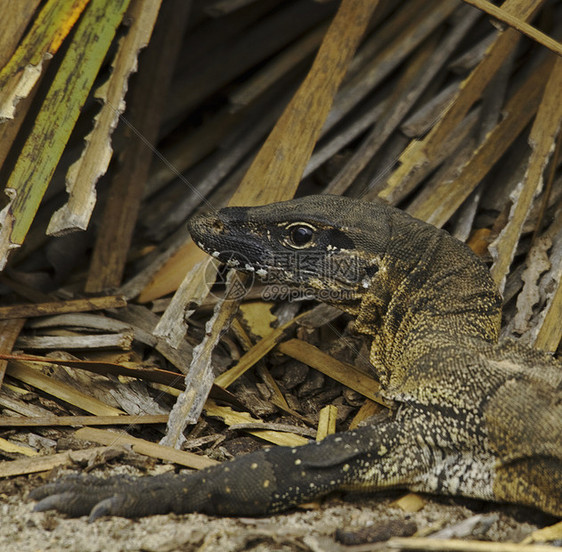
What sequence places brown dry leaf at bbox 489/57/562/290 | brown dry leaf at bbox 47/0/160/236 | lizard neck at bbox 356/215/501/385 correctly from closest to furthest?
brown dry leaf at bbox 47/0/160/236 < lizard neck at bbox 356/215/501/385 < brown dry leaf at bbox 489/57/562/290

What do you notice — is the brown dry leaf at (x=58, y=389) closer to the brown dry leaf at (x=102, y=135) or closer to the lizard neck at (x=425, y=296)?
the brown dry leaf at (x=102, y=135)

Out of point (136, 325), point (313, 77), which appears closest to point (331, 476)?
point (136, 325)

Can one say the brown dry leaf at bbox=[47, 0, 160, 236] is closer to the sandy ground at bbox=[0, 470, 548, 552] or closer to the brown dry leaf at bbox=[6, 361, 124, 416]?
the brown dry leaf at bbox=[6, 361, 124, 416]

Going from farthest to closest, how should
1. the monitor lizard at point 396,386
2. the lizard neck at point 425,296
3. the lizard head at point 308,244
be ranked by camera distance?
1. the lizard head at point 308,244
2. the lizard neck at point 425,296
3. the monitor lizard at point 396,386

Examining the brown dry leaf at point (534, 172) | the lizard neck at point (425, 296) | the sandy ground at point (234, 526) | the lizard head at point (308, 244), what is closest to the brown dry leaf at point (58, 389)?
the sandy ground at point (234, 526)

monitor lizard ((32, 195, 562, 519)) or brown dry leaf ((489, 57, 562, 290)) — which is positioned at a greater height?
brown dry leaf ((489, 57, 562, 290))

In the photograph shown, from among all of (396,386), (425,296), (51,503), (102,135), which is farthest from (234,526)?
(102,135)

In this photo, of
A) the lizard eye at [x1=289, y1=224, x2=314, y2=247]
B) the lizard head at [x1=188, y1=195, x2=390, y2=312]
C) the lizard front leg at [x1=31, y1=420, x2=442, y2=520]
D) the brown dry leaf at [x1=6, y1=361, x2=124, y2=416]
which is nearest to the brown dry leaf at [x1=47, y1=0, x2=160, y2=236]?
the lizard head at [x1=188, y1=195, x2=390, y2=312]
